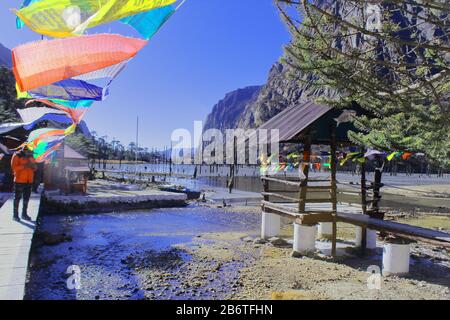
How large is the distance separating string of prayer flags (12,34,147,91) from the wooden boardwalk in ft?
9.67

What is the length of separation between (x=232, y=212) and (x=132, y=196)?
20.3ft

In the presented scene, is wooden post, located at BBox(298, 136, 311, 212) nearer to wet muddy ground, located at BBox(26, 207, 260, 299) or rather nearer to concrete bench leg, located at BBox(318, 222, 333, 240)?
wet muddy ground, located at BBox(26, 207, 260, 299)

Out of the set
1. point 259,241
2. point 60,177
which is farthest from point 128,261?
point 60,177

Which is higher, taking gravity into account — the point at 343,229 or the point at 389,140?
the point at 389,140

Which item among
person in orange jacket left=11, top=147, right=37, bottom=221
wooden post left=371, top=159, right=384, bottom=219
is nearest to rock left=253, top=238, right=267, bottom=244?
wooden post left=371, top=159, right=384, bottom=219

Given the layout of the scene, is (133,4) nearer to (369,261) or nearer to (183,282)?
(183,282)

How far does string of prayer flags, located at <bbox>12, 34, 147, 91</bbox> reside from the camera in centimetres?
500

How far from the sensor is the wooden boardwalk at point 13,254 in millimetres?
5340

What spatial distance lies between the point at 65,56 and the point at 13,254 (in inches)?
168

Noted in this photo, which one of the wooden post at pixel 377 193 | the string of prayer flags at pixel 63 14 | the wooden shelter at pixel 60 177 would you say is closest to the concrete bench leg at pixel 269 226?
the wooden post at pixel 377 193

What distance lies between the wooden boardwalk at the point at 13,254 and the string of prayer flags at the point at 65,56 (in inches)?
116

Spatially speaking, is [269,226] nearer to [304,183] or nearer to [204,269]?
[304,183]
